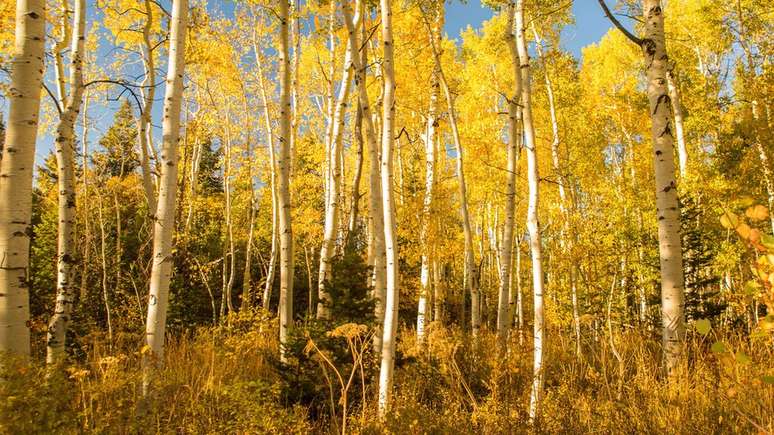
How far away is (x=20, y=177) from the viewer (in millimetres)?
2875

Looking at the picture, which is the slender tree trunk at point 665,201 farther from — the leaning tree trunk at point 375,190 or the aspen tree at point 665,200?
the leaning tree trunk at point 375,190

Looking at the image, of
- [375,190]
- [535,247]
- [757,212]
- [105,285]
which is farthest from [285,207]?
[105,285]

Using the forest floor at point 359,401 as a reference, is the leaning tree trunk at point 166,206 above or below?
above

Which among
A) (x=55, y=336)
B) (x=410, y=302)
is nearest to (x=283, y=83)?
(x=55, y=336)

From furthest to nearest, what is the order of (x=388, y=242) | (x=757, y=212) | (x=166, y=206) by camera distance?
1. (x=388, y=242)
2. (x=166, y=206)
3. (x=757, y=212)

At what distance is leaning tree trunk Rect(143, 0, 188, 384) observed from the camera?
325cm

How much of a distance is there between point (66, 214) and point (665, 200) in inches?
239

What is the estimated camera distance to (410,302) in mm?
11320

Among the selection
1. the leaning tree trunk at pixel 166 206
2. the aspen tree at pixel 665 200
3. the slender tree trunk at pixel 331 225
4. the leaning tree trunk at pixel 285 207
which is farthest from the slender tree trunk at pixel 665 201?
the leaning tree trunk at pixel 166 206

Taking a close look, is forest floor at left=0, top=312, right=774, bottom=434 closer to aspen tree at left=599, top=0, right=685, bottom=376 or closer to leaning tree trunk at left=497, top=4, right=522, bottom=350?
aspen tree at left=599, top=0, right=685, bottom=376

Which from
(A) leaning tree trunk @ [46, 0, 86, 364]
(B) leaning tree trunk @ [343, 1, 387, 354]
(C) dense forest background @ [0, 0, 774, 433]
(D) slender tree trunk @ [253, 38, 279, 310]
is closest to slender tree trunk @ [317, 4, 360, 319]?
(C) dense forest background @ [0, 0, 774, 433]

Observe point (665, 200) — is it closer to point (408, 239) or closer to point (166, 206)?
point (166, 206)

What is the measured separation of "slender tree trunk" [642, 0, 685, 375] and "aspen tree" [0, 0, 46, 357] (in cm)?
483

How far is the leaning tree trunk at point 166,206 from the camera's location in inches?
128
